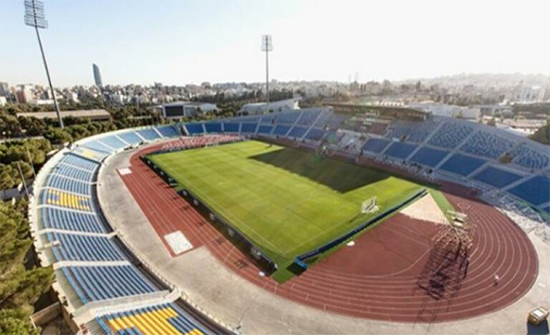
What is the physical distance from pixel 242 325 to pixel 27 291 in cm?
866

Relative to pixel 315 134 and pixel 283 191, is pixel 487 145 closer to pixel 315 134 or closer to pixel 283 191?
pixel 315 134

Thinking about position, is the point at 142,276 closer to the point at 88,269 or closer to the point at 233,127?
the point at 88,269

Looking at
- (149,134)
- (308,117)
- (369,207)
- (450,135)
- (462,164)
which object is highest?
(308,117)

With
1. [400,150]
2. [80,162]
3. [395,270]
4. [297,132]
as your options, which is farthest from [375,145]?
[80,162]

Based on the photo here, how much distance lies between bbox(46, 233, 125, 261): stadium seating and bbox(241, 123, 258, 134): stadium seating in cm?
4422

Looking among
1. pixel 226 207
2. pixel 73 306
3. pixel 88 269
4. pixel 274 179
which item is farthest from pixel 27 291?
pixel 274 179

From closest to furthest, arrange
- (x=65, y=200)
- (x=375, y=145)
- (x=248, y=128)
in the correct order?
(x=65, y=200) < (x=375, y=145) < (x=248, y=128)

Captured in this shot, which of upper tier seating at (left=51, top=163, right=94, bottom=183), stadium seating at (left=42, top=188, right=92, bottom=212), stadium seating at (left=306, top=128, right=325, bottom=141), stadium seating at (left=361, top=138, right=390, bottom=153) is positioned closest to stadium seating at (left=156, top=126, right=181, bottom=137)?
upper tier seating at (left=51, top=163, right=94, bottom=183)

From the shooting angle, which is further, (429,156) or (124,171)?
(429,156)

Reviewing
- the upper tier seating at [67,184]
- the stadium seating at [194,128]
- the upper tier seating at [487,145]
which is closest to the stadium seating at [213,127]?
the stadium seating at [194,128]

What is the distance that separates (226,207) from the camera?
24938 mm

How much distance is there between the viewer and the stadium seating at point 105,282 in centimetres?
1296

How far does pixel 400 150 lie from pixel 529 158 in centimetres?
1449

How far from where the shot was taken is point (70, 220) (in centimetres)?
2050
